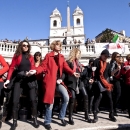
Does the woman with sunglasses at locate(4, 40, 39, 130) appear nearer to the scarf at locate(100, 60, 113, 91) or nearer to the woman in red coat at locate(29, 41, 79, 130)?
the woman in red coat at locate(29, 41, 79, 130)

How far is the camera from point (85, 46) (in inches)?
562

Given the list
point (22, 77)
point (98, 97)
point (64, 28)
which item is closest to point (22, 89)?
point (22, 77)

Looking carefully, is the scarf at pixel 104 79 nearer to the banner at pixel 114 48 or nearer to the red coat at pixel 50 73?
the red coat at pixel 50 73

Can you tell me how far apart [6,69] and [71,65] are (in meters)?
1.74

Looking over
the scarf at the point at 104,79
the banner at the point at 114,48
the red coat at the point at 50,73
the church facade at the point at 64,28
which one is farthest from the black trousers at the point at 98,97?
the church facade at the point at 64,28

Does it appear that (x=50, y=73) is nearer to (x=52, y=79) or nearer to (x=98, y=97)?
(x=52, y=79)

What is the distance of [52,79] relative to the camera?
428cm

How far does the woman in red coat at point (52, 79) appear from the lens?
Result: 419cm

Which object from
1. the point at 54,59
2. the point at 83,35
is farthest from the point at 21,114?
the point at 83,35

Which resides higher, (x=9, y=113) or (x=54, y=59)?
(x=54, y=59)

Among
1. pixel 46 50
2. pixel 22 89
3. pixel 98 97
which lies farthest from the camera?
pixel 46 50

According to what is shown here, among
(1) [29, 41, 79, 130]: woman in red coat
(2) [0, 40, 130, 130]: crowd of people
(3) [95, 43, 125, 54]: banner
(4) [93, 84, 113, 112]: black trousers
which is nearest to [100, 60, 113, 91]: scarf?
(2) [0, 40, 130, 130]: crowd of people

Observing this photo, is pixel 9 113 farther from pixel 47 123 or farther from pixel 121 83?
pixel 121 83

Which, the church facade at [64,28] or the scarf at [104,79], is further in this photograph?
the church facade at [64,28]
